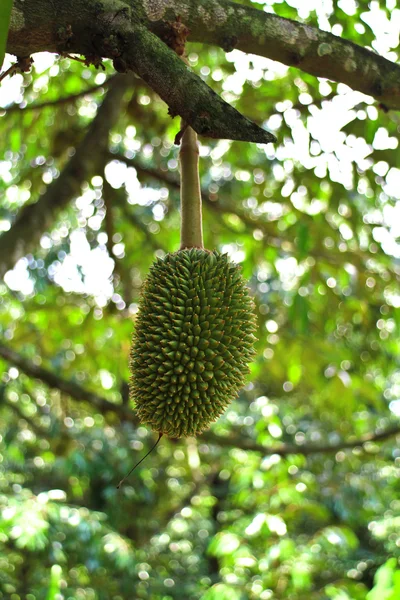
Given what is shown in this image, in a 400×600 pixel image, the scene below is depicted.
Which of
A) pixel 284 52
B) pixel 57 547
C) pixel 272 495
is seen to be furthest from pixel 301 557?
pixel 284 52

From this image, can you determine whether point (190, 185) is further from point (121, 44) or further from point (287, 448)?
point (287, 448)

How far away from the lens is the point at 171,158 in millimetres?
5062

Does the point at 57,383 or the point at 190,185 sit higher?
the point at 57,383

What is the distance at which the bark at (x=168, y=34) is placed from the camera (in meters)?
0.99

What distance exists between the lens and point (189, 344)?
1.22 m

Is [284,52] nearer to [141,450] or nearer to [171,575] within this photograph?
[141,450]

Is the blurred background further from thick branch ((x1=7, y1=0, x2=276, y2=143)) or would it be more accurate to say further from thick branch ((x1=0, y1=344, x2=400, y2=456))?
thick branch ((x1=7, y1=0, x2=276, y2=143))

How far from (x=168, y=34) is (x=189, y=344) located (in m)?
0.60

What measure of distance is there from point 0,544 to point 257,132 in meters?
4.12

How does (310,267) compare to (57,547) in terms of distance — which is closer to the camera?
(310,267)

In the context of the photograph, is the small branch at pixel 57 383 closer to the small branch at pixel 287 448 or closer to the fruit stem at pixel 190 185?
the small branch at pixel 287 448

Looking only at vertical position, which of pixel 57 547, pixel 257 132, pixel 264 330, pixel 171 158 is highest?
pixel 171 158

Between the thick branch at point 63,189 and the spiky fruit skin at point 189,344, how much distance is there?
4.83 ft

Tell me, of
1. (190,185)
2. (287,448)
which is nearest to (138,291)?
(190,185)
